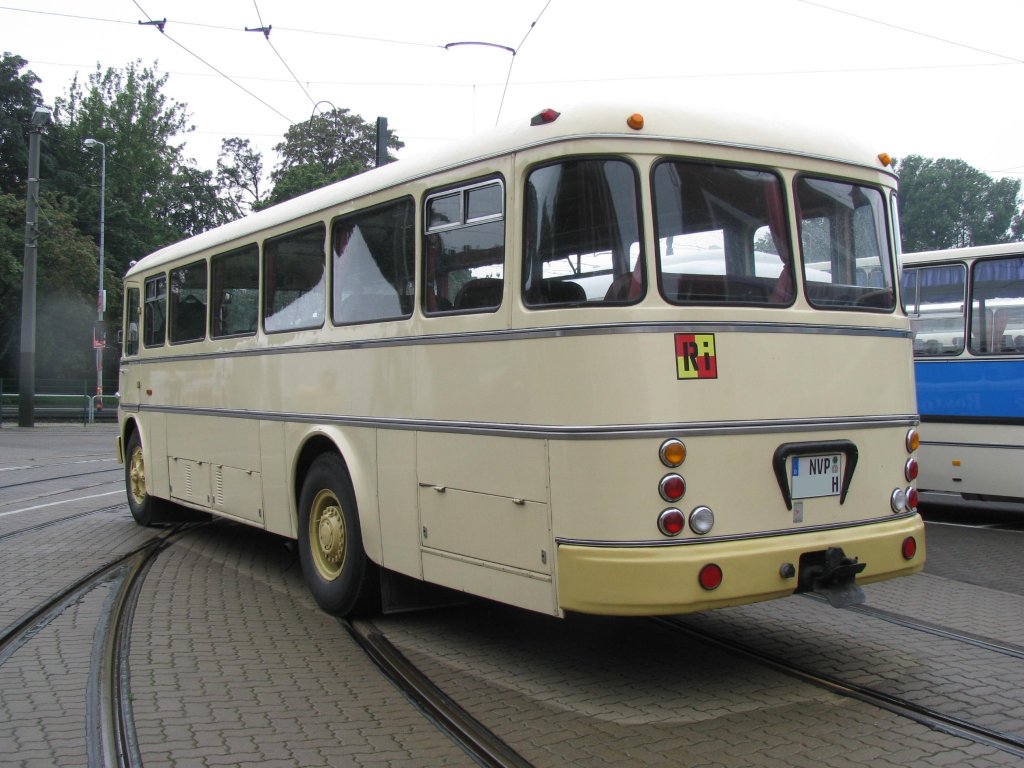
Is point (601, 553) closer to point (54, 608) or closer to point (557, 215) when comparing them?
point (557, 215)

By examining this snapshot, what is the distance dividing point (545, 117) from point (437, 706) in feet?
9.62

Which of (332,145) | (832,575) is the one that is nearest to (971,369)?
(832,575)

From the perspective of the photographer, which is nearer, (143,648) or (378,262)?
(143,648)

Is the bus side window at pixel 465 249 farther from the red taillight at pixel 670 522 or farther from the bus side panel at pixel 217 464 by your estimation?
the bus side panel at pixel 217 464

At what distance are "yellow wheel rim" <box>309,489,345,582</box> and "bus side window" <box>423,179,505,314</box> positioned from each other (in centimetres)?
180

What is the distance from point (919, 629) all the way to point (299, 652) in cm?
377

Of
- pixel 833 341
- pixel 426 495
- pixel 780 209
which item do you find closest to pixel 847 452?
pixel 833 341

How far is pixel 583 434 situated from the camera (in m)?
4.96

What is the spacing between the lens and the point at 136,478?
11562 millimetres

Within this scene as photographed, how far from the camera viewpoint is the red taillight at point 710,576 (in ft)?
16.0

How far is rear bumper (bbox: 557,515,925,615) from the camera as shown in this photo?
4840 mm

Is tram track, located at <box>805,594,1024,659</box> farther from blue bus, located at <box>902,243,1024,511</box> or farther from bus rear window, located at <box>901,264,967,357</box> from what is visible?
bus rear window, located at <box>901,264,967,357</box>

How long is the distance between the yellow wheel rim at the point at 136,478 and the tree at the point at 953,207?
71811 mm

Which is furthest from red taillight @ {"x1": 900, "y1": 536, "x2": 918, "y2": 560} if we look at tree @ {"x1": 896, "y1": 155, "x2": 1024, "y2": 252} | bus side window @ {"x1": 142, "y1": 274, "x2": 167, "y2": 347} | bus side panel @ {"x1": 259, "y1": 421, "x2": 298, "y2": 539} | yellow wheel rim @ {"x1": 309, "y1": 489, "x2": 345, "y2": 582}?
tree @ {"x1": 896, "y1": 155, "x2": 1024, "y2": 252}
